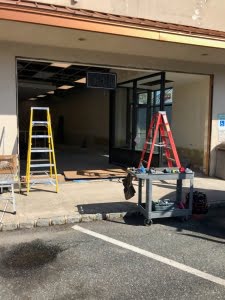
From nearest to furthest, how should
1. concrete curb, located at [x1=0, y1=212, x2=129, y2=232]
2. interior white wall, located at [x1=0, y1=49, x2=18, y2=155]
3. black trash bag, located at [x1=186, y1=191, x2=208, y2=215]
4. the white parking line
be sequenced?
1. the white parking line
2. concrete curb, located at [x1=0, y1=212, x2=129, y2=232]
3. black trash bag, located at [x1=186, y1=191, x2=208, y2=215]
4. interior white wall, located at [x1=0, y1=49, x2=18, y2=155]

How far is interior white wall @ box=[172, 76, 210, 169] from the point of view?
1056 centimetres

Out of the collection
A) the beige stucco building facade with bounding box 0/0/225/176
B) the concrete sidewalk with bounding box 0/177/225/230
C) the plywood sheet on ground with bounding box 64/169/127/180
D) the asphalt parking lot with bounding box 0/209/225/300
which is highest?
→ the beige stucco building facade with bounding box 0/0/225/176

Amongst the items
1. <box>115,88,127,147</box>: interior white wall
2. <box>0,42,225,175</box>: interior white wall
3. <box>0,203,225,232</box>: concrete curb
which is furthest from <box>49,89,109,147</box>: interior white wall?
<box>0,203,225,232</box>: concrete curb

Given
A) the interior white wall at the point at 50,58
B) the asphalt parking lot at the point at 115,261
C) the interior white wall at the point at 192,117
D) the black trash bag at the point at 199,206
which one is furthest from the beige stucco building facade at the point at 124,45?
the asphalt parking lot at the point at 115,261

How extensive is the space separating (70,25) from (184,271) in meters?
4.46

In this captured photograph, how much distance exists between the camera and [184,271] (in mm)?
3861

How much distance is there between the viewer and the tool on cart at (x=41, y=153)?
7.29 m

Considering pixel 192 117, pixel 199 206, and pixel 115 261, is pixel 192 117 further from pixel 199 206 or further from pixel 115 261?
pixel 115 261

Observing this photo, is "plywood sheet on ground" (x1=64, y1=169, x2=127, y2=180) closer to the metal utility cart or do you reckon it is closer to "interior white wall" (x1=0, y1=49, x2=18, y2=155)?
"interior white wall" (x1=0, y1=49, x2=18, y2=155)

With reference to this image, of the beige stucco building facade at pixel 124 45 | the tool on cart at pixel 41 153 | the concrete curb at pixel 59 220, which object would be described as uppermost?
the beige stucco building facade at pixel 124 45

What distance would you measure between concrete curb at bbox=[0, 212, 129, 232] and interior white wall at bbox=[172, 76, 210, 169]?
5.14m

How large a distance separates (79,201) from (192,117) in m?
6.25

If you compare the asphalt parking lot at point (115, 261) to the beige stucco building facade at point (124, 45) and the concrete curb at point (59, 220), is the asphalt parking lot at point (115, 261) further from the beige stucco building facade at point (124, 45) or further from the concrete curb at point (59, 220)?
the beige stucco building facade at point (124, 45)

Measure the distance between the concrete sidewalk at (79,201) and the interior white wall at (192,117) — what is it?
7.76 feet
